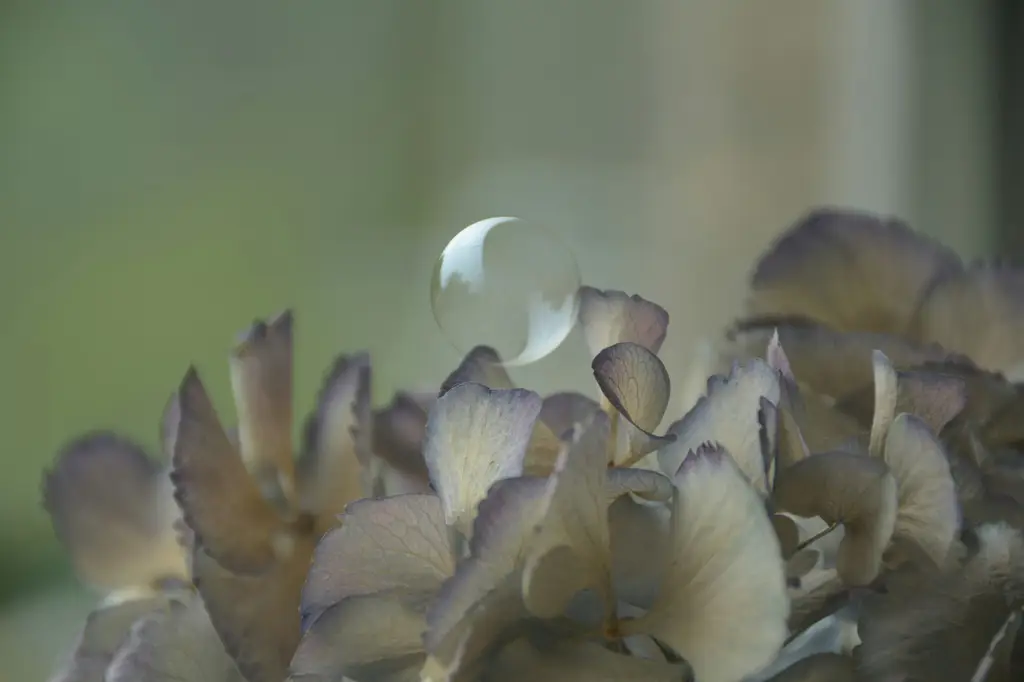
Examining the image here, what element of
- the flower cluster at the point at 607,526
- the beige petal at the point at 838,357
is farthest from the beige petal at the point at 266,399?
the beige petal at the point at 838,357

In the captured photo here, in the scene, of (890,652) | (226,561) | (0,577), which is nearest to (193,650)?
(226,561)

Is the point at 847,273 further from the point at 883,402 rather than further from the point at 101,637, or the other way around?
the point at 101,637

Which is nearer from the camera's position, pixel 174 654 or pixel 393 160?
pixel 174 654

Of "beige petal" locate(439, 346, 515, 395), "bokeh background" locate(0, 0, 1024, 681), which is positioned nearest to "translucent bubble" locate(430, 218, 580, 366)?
"beige petal" locate(439, 346, 515, 395)

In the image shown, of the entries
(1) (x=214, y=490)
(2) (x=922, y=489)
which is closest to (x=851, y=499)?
(2) (x=922, y=489)

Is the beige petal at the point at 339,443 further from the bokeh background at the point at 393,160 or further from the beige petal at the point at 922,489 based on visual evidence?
the bokeh background at the point at 393,160

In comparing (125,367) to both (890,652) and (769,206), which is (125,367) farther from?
(890,652)
